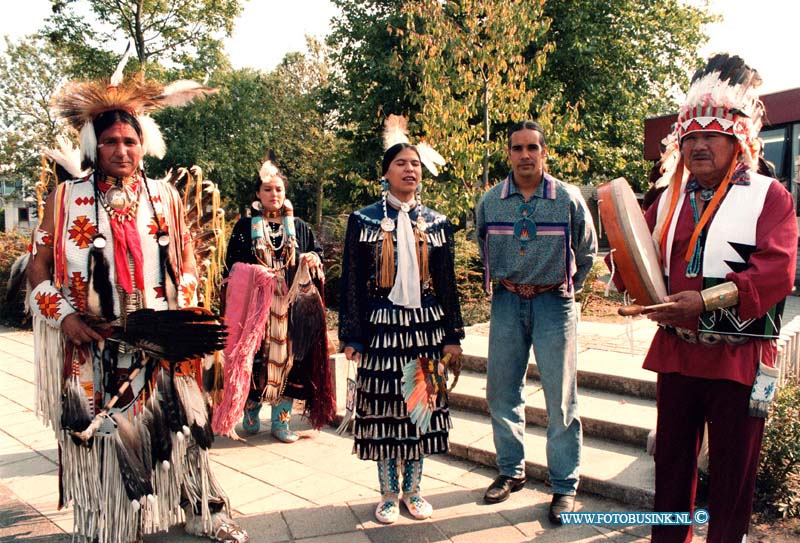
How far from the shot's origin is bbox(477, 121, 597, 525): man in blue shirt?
333 centimetres

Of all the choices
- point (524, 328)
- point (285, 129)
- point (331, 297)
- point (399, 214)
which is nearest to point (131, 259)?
point (399, 214)

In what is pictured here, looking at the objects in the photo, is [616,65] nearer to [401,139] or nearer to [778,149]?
[778,149]

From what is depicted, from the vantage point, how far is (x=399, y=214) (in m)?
3.38

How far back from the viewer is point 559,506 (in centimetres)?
334

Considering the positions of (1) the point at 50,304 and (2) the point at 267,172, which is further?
(2) the point at 267,172

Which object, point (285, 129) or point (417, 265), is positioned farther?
point (285, 129)

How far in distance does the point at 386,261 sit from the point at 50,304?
1.68 m

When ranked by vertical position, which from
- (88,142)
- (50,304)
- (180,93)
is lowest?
(50,304)

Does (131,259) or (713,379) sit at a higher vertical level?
(131,259)

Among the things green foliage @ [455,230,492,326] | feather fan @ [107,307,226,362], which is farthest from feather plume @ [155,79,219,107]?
green foliage @ [455,230,492,326]

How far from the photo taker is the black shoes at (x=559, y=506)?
3301mm

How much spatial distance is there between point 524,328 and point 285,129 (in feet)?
84.3

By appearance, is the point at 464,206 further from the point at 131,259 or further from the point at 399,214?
the point at 131,259

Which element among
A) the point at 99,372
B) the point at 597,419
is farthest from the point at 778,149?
the point at 99,372
